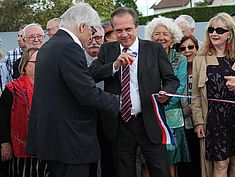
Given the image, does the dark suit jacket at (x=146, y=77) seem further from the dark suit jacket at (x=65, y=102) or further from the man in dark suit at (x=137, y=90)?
the dark suit jacket at (x=65, y=102)

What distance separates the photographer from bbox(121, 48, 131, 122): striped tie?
4055mm

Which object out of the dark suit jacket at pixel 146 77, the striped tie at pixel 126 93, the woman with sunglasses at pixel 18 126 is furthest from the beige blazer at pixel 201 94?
the woman with sunglasses at pixel 18 126

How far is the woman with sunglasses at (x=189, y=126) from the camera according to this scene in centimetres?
509

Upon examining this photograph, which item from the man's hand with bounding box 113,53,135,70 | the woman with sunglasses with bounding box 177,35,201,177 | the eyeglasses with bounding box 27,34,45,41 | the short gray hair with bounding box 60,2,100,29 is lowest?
the woman with sunglasses with bounding box 177,35,201,177

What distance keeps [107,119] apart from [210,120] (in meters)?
1.18

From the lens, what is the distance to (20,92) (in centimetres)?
429

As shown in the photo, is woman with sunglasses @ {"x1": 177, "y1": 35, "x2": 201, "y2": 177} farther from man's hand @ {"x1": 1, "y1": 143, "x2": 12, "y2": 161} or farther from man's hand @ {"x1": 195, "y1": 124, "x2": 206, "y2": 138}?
man's hand @ {"x1": 1, "y1": 143, "x2": 12, "y2": 161}

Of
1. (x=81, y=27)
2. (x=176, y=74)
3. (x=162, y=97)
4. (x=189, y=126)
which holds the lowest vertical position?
(x=189, y=126)

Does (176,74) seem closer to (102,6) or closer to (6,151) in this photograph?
(6,151)

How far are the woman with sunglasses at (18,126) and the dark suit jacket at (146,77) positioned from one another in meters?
0.74

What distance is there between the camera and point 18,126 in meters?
4.28

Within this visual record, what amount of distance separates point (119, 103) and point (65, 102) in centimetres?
47

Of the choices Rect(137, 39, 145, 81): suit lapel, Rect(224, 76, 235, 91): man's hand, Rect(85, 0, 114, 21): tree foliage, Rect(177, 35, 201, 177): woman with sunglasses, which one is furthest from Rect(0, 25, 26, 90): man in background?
Rect(85, 0, 114, 21): tree foliage

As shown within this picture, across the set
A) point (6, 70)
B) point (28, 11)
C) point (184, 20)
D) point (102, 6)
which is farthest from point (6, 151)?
point (28, 11)
